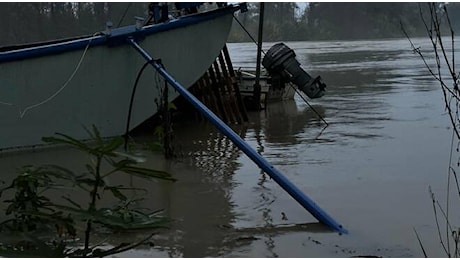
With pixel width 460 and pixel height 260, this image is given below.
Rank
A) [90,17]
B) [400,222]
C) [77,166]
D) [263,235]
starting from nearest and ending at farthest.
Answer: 1. [263,235]
2. [400,222]
3. [77,166]
4. [90,17]

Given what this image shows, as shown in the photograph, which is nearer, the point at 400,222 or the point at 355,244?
the point at 355,244

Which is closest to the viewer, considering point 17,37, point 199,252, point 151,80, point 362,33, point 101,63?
point 199,252

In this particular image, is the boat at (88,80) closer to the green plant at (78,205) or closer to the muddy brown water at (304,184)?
the muddy brown water at (304,184)

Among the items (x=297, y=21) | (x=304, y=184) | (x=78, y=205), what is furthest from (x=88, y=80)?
(x=297, y=21)

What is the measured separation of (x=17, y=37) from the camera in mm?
26625

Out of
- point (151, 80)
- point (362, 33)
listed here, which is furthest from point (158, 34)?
point (362, 33)

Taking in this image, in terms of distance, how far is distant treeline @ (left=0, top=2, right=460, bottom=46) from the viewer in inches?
973

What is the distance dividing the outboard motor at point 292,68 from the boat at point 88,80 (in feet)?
6.79

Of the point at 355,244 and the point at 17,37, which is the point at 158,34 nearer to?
the point at 355,244

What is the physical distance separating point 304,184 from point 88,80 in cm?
309

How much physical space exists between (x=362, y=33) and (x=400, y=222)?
68433mm

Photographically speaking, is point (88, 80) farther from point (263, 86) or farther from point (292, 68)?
point (263, 86)

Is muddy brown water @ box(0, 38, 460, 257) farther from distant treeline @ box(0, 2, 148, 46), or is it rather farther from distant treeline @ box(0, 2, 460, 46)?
distant treeline @ box(0, 2, 460, 46)

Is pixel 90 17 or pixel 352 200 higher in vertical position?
pixel 90 17
